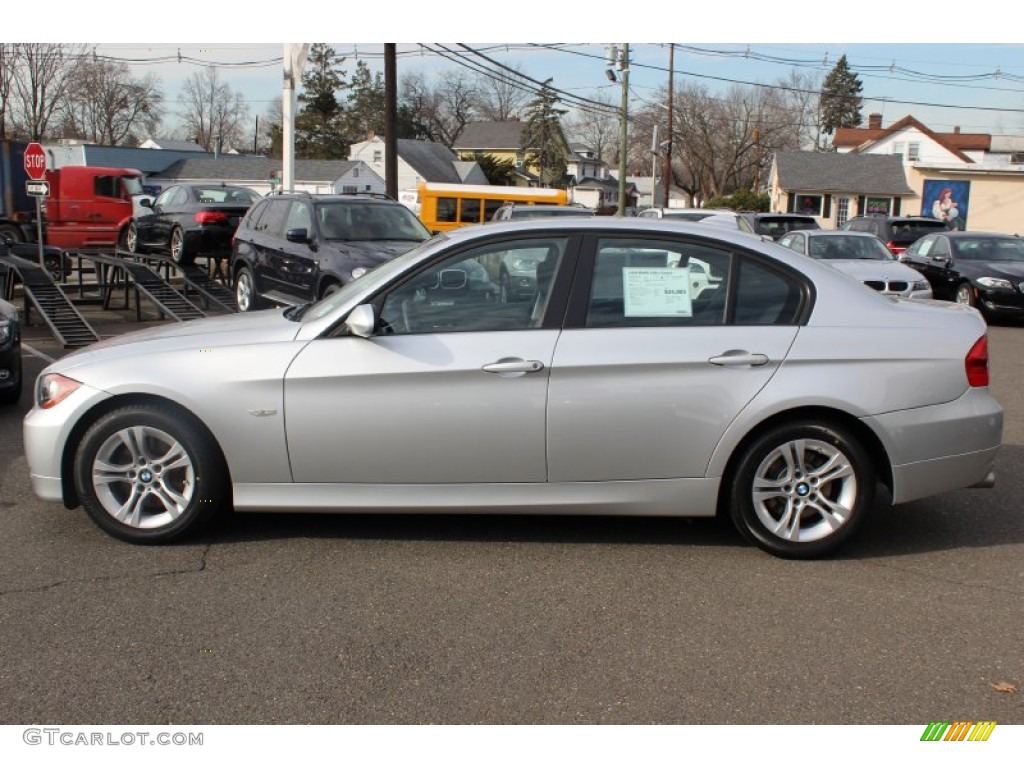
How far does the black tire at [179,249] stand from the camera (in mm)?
17594

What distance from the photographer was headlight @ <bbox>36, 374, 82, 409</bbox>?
15.9 feet

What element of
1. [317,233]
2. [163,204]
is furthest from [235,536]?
[163,204]

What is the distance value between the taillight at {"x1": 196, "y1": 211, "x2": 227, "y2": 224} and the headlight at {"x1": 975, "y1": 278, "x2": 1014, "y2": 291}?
42.9 ft

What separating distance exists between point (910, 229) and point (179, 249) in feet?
57.7

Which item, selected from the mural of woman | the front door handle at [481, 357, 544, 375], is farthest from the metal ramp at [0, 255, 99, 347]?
the mural of woman

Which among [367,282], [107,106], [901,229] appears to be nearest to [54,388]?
[367,282]

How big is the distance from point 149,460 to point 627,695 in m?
2.69

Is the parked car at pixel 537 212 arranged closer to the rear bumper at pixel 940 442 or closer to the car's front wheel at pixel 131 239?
the car's front wheel at pixel 131 239

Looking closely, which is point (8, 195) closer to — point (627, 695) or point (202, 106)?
point (627, 695)

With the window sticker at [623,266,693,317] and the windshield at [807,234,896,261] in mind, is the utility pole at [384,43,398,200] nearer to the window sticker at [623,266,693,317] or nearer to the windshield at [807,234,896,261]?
the windshield at [807,234,896,261]

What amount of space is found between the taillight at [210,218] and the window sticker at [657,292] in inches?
556

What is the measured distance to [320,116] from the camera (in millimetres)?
87875

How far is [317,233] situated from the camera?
38.4 feet

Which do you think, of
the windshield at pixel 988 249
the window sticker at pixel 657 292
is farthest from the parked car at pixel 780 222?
the window sticker at pixel 657 292
